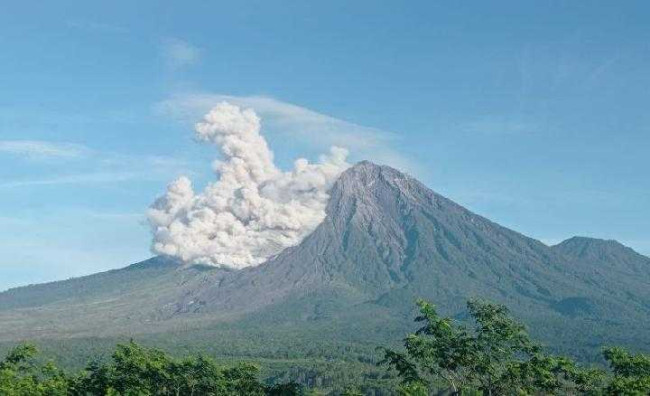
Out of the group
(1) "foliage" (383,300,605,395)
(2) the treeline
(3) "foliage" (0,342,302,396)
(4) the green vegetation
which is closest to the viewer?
(2) the treeline

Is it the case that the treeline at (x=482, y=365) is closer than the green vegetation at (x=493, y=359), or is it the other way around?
the treeline at (x=482, y=365)

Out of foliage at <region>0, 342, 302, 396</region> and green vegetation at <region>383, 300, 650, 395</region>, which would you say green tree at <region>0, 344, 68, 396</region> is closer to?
foliage at <region>0, 342, 302, 396</region>

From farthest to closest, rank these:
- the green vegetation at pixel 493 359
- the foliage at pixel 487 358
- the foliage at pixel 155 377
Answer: the foliage at pixel 155 377, the foliage at pixel 487 358, the green vegetation at pixel 493 359

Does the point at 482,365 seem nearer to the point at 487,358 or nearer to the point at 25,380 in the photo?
the point at 487,358

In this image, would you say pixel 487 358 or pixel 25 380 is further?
pixel 25 380

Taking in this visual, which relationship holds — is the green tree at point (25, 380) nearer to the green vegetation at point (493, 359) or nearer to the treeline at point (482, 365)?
the treeline at point (482, 365)

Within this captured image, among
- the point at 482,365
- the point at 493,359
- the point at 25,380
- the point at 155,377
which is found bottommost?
the point at 482,365

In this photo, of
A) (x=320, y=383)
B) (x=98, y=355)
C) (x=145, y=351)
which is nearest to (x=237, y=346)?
(x=98, y=355)

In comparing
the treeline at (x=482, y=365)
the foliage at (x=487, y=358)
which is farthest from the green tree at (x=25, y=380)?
the foliage at (x=487, y=358)

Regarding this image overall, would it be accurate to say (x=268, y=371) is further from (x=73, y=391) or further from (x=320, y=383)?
(x=73, y=391)

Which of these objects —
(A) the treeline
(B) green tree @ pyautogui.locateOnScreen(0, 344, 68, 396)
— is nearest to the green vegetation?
(A) the treeline

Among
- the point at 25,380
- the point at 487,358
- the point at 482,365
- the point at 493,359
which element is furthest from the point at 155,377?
the point at 493,359

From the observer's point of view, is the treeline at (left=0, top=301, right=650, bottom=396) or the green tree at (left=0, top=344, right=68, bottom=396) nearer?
the treeline at (left=0, top=301, right=650, bottom=396)

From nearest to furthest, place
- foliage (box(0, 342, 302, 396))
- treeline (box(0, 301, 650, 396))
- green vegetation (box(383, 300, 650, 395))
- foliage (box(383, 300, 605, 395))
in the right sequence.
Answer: treeline (box(0, 301, 650, 396))
green vegetation (box(383, 300, 650, 395))
foliage (box(383, 300, 605, 395))
foliage (box(0, 342, 302, 396))
